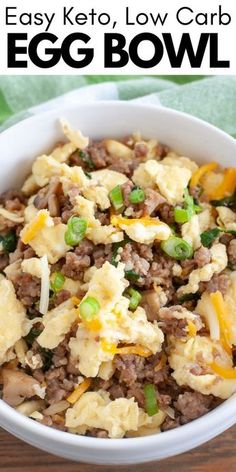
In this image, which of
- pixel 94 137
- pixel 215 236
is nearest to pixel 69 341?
pixel 215 236

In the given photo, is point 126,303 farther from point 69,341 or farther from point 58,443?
point 58,443

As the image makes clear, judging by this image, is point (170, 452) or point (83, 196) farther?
point (83, 196)

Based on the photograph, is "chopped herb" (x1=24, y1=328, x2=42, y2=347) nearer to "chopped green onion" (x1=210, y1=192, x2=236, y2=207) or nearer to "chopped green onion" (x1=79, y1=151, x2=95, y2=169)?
"chopped green onion" (x1=79, y1=151, x2=95, y2=169)

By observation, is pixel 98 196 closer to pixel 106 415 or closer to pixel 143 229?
pixel 143 229

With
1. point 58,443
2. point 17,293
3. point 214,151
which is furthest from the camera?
point 214,151

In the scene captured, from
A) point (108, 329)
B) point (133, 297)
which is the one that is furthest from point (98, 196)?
point (108, 329)

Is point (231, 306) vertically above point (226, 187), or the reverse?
point (226, 187)

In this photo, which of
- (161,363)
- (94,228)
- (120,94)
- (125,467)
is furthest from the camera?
(120,94)
